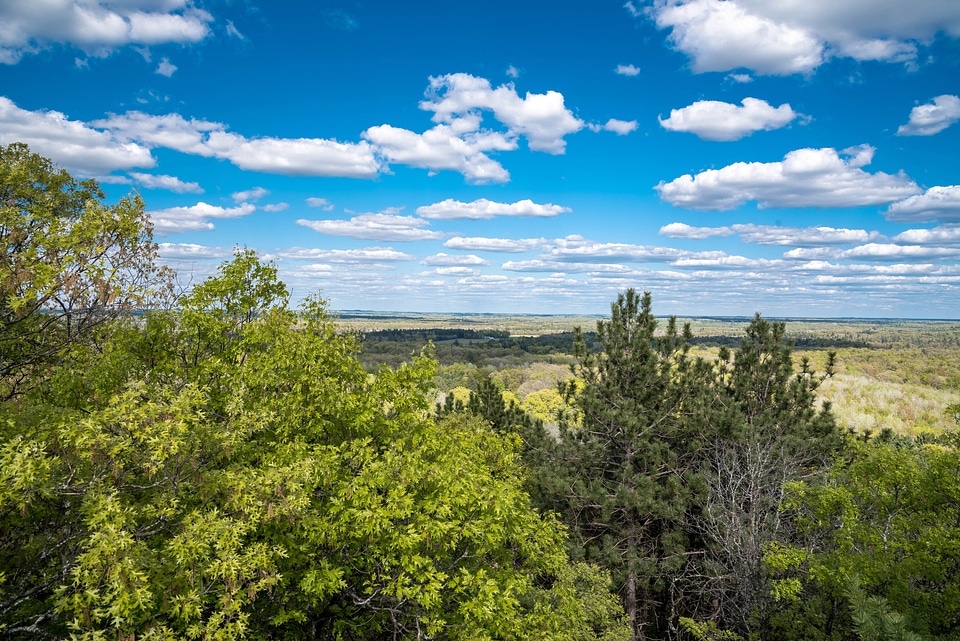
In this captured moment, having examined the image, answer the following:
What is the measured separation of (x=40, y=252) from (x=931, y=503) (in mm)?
17564

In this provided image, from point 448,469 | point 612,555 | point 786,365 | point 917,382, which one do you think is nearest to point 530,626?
point 448,469

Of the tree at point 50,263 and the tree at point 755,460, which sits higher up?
the tree at point 50,263

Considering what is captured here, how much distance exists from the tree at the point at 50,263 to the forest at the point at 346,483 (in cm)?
6

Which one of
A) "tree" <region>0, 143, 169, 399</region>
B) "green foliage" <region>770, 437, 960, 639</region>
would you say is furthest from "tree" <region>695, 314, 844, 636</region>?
"tree" <region>0, 143, 169, 399</region>

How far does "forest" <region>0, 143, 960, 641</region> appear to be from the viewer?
707 cm

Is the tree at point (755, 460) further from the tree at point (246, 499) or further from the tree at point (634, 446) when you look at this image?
the tree at point (246, 499)

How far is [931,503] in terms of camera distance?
35.0 ft

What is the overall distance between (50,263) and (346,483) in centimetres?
592

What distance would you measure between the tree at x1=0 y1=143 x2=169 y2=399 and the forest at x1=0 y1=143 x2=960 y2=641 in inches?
2.5

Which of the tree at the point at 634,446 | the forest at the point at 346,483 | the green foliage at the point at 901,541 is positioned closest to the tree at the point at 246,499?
the forest at the point at 346,483

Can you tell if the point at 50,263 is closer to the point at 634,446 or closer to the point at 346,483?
the point at 346,483

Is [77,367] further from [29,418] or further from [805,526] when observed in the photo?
[805,526]

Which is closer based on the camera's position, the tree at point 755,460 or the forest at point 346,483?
the forest at point 346,483

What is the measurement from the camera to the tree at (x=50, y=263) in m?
7.76
